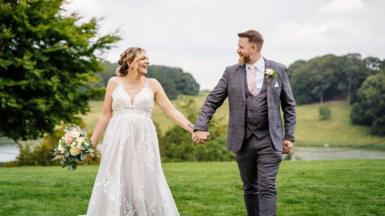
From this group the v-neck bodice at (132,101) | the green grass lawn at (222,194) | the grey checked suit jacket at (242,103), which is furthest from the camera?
the green grass lawn at (222,194)

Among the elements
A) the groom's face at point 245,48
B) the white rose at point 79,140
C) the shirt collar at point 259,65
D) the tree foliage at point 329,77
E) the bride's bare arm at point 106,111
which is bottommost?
the white rose at point 79,140

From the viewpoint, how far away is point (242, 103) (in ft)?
20.6

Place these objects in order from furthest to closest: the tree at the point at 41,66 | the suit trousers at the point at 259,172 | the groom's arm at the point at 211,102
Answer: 1. the tree at the point at 41,66
2. the groom's arm at the point at 211,102
3. the suit trousers at the point at 259,172

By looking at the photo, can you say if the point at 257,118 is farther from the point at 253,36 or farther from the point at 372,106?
the point at 372,106

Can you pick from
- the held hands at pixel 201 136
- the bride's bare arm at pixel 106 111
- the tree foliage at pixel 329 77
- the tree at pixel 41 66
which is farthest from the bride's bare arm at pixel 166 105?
the tree foliage at pixel 329 77

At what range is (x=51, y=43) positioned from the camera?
88.3ft

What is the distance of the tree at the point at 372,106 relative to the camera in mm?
49000

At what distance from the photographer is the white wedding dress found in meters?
6.62

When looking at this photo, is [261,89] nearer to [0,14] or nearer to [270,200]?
[270,200]

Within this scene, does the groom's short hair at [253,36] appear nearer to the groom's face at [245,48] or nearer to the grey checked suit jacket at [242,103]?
the groom's face at [245,48]

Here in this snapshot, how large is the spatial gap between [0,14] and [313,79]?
1702 inches

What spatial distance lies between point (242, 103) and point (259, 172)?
0.79m

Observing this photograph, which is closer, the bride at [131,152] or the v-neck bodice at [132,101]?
the bride at [131,152]

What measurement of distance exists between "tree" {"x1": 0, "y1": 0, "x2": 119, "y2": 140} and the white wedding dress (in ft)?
60.7
